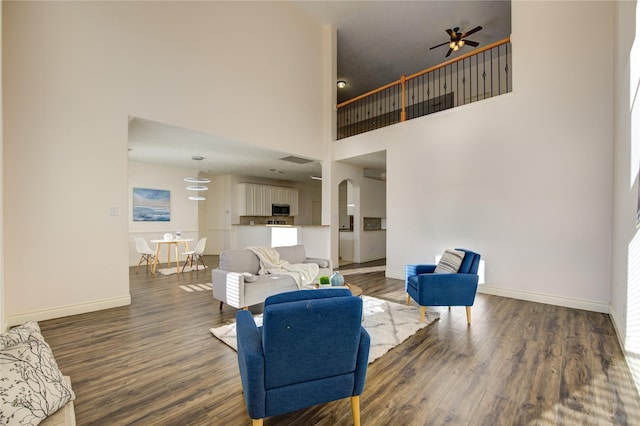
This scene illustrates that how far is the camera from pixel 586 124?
A: 147 inches

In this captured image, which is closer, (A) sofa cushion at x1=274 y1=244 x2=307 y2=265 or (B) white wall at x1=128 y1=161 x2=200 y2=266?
(A) sofa cushion at x1=274 y1=244 x2=307 y2=265

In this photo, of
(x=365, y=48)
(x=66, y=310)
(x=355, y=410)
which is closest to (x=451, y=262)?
(x=355, y=410)

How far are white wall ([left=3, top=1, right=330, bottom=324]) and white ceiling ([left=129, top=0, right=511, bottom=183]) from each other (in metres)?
0.64

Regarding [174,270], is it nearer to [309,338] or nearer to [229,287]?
[229,287]

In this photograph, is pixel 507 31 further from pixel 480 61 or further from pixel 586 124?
pixel 586 124

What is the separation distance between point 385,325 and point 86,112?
4626 millimetres

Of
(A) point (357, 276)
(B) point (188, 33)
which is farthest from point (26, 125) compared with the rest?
(A) point (357, 276)

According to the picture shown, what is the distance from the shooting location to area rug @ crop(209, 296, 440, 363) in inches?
106

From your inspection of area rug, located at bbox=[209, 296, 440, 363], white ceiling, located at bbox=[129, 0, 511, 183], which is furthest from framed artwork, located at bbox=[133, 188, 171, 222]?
area rug, located at bbox=[209, 296, 440, 363]

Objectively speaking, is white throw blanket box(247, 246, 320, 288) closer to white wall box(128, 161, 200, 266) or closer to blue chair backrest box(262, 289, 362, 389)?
blue chair backrest box(262, 289, 362, 389)

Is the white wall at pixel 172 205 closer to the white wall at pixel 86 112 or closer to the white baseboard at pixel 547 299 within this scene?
the white wall at pixel 86 112

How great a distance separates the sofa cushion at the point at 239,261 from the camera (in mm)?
3709

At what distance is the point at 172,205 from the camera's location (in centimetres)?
832

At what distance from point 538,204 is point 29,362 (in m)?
5.52
